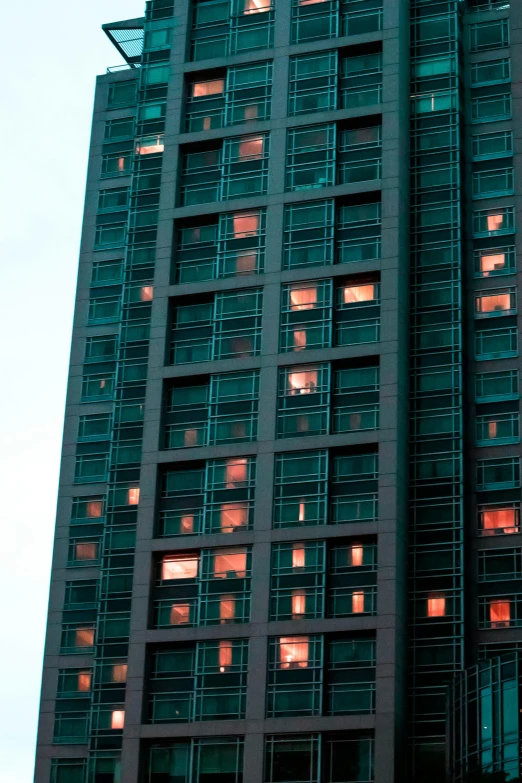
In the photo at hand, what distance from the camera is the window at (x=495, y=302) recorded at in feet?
304

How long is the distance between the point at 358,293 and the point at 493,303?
27.6 ft

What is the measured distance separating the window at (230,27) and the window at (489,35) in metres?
13.9

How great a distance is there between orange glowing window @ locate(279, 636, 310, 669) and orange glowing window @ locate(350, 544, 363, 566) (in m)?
5.18

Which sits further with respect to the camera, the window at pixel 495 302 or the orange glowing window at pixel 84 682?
the window at pixel 495 302

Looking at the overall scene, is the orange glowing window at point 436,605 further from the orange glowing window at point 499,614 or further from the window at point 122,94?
the window at point 122,94

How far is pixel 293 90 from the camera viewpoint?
100 metres

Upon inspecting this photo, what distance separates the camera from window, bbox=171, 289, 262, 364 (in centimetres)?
9400

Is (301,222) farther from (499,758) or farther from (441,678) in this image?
(499,758)

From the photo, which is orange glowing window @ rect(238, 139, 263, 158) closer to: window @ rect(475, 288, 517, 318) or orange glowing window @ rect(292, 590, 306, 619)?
window @ rect(475, 288, 517, 318)

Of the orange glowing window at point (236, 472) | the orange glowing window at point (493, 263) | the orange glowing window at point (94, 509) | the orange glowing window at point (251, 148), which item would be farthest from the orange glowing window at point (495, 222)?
the orange glowing window at point (94, 509)

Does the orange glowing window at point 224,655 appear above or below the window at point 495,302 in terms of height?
below

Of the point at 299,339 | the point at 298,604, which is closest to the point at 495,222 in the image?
the point at 299,339

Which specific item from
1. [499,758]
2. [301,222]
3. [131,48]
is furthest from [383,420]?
[131,48]

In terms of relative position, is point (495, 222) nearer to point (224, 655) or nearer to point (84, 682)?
point (224, 655)
